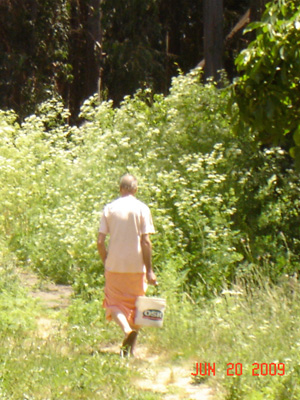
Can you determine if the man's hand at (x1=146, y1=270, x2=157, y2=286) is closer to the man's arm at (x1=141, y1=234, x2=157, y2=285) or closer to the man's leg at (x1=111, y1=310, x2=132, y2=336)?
the man's arm at (x1=141, y1=234, x2=157, y2=285)

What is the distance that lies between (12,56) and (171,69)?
387 inches

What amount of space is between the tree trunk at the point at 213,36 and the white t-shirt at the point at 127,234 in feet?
38.0

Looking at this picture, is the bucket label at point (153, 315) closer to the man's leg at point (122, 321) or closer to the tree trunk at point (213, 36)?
the man's leg at point (122, 321)

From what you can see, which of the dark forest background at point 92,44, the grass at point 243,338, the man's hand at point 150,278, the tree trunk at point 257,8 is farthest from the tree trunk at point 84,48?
the man's hand at point 150,278

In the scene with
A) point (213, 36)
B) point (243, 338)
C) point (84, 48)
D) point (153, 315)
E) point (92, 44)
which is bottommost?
point (243, 338)

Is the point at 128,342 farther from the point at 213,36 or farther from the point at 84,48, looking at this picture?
the point at 84,48

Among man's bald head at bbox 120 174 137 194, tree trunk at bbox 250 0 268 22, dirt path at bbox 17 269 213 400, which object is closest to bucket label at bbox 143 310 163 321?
dirt path at bbox 17 269 213 400

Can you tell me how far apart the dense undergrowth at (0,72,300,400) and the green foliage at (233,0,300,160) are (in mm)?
853

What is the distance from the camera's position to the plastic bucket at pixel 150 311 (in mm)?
6805

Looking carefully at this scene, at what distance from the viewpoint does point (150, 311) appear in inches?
270

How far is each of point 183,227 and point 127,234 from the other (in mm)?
2118

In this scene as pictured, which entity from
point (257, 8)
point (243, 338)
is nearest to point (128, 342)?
point (243, 338)

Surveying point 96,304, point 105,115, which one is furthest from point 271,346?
point 105,115

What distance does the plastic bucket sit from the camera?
6805 millimetres
